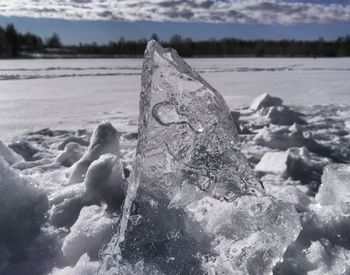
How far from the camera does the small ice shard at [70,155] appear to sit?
11.7ft

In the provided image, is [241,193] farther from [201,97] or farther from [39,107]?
[39,107]

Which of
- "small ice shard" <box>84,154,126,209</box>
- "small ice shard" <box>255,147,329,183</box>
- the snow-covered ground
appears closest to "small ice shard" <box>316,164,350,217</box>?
the snow-covered ground

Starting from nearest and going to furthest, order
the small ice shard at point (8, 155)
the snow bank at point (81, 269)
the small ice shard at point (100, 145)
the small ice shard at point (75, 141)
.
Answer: the snow bank at point (81, 269) → the small ice shard at point (100, 145) → the small ice shard at point (8, 155) → the small ice shard at point (75, 141)

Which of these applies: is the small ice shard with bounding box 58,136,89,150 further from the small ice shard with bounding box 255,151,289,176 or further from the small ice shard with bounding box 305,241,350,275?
the small ice shard with bounding box 305,241,350,275

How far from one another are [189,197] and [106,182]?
87 cm

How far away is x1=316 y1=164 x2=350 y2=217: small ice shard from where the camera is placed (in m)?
2.40

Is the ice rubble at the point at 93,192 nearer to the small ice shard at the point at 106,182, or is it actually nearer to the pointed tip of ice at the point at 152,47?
the small ice shard at the point at 106,182

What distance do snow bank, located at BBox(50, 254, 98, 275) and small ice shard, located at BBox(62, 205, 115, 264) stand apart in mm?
61

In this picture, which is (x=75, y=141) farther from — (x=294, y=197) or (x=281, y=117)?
(x=281, y=117)

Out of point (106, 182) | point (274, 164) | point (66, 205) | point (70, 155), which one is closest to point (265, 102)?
point (274, 164)

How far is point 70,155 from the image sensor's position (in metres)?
3.65

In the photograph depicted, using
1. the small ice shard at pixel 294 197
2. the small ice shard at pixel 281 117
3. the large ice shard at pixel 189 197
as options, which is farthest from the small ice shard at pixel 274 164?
the small ice shard at pixel 281 117

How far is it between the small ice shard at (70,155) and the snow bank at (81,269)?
5.68ft

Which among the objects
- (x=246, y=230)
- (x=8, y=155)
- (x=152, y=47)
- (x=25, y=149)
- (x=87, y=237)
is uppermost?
(x=152, y=47)
